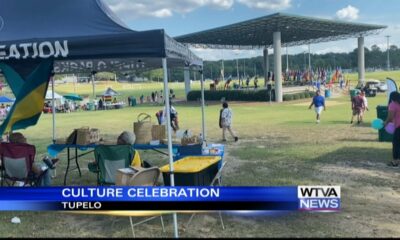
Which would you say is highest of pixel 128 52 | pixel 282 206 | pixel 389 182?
pixel 128 52

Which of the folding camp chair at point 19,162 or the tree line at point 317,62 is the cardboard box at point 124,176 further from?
the tree line at point 317,62

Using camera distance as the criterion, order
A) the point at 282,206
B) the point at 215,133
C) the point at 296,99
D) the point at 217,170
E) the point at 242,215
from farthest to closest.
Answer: the point at 296,99, the point at 215,133, the point at 217,170, the point at 242,215, the point at 282,206

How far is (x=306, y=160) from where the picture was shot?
11.3 meters

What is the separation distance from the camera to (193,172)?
640 centimetres

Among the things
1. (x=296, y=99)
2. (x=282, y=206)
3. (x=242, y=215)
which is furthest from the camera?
(x=296, y=99)

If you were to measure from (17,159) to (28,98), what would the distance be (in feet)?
3.37

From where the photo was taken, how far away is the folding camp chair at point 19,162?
7.28 meters

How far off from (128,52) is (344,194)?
4.53 metres

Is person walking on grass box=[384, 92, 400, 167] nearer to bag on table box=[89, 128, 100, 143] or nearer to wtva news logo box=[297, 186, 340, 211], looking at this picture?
wtva news logo box=[297, 186, 340, 211]

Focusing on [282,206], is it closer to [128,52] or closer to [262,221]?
[262,221]

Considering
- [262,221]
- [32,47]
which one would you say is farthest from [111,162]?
[262,221]

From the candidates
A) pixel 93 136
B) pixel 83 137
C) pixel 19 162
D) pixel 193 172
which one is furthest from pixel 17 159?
pixel 193 172

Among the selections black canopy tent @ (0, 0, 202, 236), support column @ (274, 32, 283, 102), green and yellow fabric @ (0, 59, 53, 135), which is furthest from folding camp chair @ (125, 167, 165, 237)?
support column @ (274, 32, 283, 102)

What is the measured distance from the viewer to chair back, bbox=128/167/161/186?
5.78m
